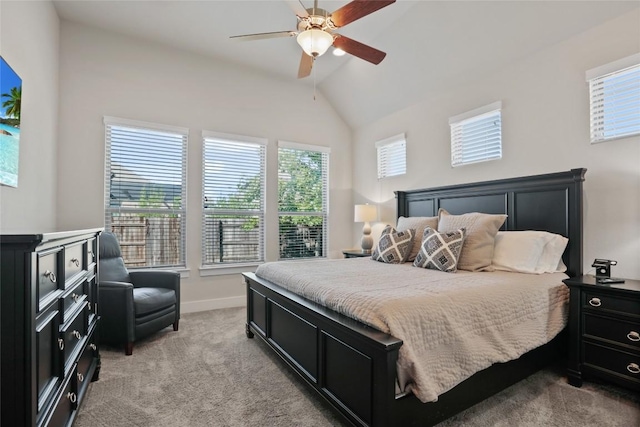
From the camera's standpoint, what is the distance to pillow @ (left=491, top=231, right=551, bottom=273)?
2.68 meters

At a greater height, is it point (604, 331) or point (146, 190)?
point (146, 190)

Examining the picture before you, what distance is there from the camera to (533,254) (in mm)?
2689

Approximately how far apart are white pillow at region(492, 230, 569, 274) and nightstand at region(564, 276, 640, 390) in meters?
0.30

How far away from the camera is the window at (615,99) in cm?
250

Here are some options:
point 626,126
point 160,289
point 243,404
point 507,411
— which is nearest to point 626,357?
point 507,411

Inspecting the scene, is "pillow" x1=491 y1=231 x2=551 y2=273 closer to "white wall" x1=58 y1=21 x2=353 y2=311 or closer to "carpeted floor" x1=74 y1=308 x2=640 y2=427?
"carpeted floor" x1=74 y1=308 x2=640 y2=427

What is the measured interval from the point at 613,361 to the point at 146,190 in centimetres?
474

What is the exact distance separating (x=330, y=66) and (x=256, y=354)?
3903mm

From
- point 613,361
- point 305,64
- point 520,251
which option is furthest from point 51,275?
point 613,361

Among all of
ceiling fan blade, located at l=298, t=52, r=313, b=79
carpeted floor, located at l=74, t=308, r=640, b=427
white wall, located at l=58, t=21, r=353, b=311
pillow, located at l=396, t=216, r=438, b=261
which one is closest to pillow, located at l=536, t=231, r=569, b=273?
carpeted floor, located at l=74, t=308, r=640, b=427

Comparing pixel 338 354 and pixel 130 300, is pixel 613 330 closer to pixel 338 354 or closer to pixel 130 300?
pixel 338 354

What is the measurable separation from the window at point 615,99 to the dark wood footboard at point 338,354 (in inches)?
102

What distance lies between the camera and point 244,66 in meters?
4.64

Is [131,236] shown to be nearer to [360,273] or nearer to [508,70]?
[360,273]
